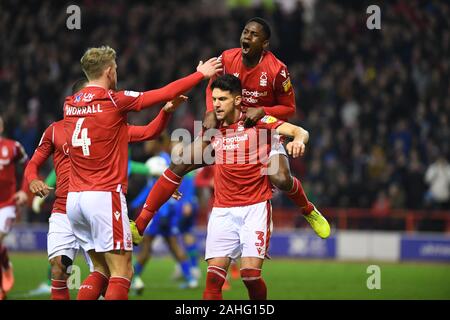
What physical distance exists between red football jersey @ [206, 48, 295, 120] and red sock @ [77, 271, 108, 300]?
2.16 meters

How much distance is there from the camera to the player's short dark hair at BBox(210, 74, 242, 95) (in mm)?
9344

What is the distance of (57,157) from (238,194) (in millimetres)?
2122

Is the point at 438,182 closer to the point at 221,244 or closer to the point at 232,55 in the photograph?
the point at 232,55

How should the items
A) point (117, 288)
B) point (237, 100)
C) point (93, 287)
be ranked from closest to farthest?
point (117, 288) < point (93, 287) < point (237, 100)

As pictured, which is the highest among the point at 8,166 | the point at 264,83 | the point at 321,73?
the point at 321,73

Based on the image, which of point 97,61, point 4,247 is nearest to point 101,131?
point 97,61

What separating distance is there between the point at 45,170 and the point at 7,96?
93.5 inches

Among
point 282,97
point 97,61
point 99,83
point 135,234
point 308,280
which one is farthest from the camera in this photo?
point 308,280

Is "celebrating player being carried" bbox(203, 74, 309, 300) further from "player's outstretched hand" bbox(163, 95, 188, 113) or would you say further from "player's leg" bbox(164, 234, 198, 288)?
"player's leg" bbox(164, 234, 198, 288)

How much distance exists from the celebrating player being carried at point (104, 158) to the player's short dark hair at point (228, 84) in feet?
2.52

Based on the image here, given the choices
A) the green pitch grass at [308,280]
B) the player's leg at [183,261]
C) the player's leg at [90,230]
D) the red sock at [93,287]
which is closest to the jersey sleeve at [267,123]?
the player's leg at [90,230]

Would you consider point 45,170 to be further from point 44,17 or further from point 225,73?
point 225,73

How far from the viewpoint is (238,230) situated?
31.1 ft
